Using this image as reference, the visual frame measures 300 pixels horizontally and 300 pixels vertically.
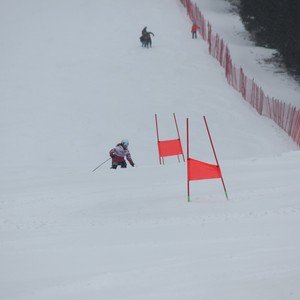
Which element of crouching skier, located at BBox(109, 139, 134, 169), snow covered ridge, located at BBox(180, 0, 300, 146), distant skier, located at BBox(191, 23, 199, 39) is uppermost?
crouching skier, located at BBox(109, 139, 134, 169)

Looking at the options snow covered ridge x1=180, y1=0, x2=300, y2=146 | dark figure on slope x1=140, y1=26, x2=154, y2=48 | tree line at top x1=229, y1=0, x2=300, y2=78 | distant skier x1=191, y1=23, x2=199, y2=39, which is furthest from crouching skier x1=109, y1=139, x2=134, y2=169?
distant skier x1=191, y1=23, x2=199, y2=39

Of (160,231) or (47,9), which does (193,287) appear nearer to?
(160,231)

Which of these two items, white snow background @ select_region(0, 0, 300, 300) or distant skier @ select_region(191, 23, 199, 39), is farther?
distant skier @ select_region(191, 23, 199, 39)

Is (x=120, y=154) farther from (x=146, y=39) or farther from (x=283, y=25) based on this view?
(x=146, y=39)

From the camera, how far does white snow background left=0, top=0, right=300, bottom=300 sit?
584 cm

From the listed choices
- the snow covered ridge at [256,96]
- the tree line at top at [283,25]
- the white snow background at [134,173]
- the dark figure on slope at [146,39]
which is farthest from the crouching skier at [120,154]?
the dark figure on slope at [146,39]

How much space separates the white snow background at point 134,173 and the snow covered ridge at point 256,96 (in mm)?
379

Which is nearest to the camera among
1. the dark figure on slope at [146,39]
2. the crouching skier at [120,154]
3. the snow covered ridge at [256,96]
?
the crouching skier at [120,154]

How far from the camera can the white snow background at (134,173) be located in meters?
5.84

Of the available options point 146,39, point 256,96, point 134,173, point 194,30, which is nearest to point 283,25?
point 256,96

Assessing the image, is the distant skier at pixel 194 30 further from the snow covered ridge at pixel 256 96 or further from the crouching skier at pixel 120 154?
the crouching skier at pixel 120 154

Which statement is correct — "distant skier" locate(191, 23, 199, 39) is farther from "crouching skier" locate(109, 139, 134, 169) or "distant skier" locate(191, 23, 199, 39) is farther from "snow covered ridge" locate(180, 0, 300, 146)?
"crouching skier" locate(109, 139, 134, 169)

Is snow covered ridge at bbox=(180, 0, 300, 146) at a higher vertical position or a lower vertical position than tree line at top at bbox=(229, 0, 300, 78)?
lower

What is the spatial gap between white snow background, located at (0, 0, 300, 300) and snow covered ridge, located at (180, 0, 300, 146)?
1.24 ft
